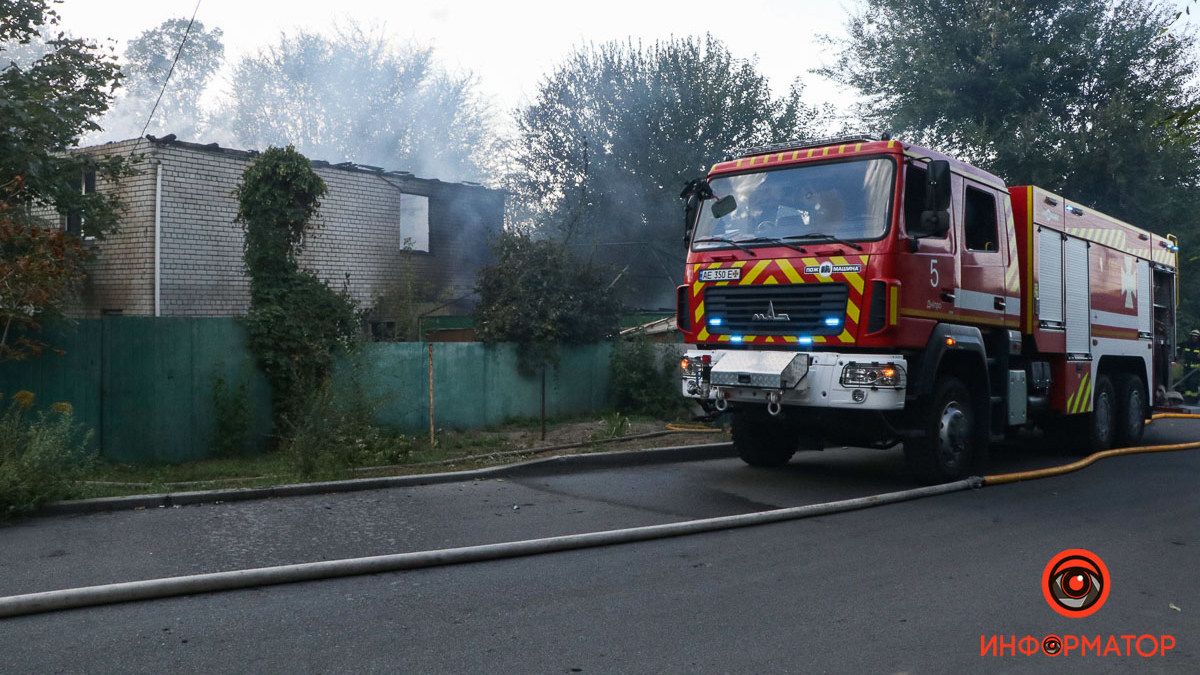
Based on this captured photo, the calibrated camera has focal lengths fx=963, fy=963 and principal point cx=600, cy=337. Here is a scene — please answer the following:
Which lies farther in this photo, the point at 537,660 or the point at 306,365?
the point at 306,365

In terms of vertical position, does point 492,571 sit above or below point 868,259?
below

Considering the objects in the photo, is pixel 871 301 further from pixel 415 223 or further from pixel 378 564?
pixel 415 223

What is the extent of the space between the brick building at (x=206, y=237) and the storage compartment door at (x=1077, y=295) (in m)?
9.72

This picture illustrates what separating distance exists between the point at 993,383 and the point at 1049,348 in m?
1.37

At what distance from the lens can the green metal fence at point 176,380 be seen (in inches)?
416

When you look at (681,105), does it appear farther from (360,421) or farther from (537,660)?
(537,660)

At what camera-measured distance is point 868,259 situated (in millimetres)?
8633

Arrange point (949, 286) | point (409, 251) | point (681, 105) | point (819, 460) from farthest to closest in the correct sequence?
point (681, 105)
point (409, 251)
point (819, 460)
point (949, 286)

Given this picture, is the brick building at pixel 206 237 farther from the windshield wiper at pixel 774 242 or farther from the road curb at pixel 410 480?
the windshield wiper at pixel 774 242

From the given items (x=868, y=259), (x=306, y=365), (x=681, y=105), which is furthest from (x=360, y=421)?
(x=681, y=105)

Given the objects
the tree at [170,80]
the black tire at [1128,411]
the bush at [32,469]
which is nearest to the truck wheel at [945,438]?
the black tire at [1128,411]

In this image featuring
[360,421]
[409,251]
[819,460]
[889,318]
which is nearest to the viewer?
[889,318]

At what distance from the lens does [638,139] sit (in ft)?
92.4

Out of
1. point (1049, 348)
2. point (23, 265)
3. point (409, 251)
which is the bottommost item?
point (1049, 348)
